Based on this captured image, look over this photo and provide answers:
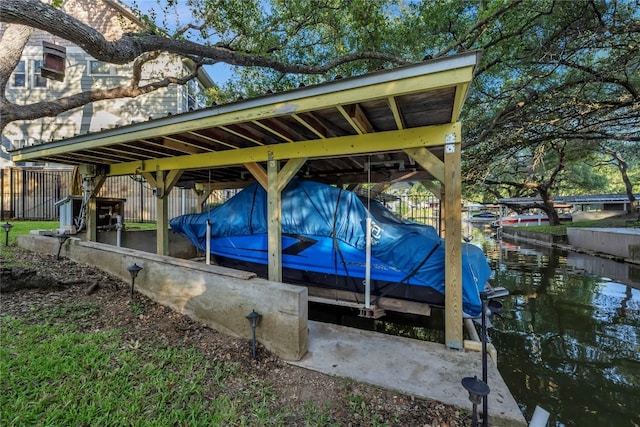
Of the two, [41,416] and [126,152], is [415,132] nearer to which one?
[41,416]

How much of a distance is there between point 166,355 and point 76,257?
12.2ft

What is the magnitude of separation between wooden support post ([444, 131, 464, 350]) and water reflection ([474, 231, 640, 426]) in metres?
0.94

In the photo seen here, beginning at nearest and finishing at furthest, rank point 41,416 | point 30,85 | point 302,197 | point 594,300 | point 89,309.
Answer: point 41,416 < point 89,309 < point 302,197 < point 594,300 < point 30,85

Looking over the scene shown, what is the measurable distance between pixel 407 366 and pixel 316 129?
8.85ft

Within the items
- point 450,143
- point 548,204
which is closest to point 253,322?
point 450,143

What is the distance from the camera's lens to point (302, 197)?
446 centimetres

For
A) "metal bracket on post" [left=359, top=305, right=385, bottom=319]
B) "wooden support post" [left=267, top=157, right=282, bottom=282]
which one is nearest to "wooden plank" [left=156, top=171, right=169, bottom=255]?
"wooden support post" [left=267, top=157, right=282, bottom=282]

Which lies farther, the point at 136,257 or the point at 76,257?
the point at 76,257

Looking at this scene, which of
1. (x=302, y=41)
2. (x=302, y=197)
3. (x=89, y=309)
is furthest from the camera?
(x=302, y=41)

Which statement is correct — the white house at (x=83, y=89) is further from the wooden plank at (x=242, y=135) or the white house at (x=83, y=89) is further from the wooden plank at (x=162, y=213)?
the wooden plank at (x=242, y=135)

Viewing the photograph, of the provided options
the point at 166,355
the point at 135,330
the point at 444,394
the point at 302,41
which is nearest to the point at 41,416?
the point at 166,355

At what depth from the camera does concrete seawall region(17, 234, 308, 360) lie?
292 cm

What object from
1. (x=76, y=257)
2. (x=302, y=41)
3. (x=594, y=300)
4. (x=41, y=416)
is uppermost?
(x=302, y=41)

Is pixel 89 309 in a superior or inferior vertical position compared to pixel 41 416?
superior
